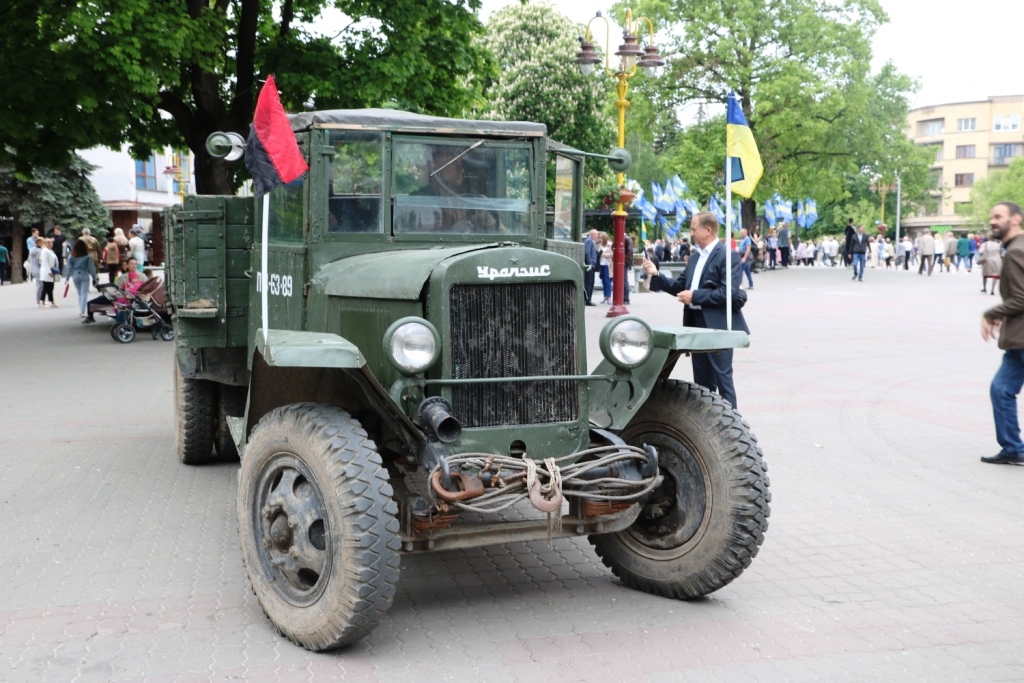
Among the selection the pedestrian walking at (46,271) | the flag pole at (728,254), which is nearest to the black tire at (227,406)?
the flag pole at (728,254)

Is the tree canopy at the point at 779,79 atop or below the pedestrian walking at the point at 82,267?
atop

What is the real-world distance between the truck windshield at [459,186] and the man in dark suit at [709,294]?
212 centimetres

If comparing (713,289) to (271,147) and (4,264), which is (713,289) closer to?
(271,147)

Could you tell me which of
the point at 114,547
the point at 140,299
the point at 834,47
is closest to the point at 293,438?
the point at 114,547

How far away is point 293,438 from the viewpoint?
194 inches

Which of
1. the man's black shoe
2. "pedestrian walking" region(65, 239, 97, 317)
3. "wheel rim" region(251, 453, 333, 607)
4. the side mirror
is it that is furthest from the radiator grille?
"pedestrian walking" region(65, 239, 97, 317)

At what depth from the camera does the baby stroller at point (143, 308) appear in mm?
18922

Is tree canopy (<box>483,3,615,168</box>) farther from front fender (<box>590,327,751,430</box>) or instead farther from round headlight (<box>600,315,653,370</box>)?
round headlight (<box>600,315,653,370</box>)

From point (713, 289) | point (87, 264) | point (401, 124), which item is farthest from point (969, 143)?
point (401, 124)

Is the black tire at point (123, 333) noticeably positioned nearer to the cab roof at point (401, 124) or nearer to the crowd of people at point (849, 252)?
the cab roof at point (401, 124)

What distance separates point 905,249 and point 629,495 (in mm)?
45988

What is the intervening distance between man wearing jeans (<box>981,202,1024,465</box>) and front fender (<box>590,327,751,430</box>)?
151 inches

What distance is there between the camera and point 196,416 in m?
8.66

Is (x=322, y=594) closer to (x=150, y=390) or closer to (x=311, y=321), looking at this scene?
(x=311, y=321)
